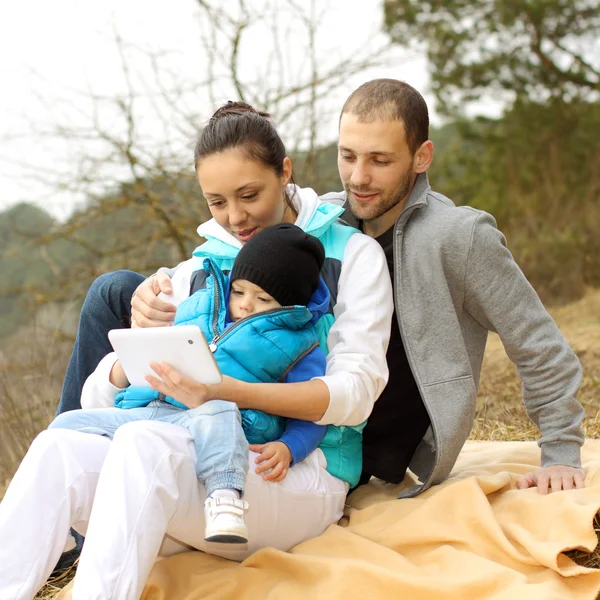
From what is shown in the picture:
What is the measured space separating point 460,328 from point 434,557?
0.66 metres

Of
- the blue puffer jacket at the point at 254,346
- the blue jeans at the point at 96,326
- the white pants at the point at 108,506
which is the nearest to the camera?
the white pants at the point at 108,506

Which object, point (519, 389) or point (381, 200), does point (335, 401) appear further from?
point (519, 389)

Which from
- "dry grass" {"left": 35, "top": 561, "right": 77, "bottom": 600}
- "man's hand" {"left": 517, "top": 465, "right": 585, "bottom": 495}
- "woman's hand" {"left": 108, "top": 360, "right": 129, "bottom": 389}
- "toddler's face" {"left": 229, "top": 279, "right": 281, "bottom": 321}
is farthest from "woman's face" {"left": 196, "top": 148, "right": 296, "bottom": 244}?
"dry grass" {"left": 35, "top": 561, "right": 77, "bottom": 600}

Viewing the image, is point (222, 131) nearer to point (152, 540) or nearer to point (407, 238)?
point (407, 238)

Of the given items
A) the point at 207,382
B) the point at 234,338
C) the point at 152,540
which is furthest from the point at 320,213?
the point at 152,540

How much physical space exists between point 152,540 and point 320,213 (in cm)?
113

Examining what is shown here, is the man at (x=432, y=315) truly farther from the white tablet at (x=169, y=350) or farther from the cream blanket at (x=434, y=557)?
the white tablet at (x=169, y=350)

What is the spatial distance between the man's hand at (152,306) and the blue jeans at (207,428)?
33 centimetres

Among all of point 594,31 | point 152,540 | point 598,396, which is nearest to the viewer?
point 152,540

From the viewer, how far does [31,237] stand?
6.86 meters

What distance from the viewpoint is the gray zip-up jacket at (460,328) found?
248cm

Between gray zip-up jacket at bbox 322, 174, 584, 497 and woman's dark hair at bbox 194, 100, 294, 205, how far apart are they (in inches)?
16.8

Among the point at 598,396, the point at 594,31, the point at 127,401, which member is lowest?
the point at 598,396

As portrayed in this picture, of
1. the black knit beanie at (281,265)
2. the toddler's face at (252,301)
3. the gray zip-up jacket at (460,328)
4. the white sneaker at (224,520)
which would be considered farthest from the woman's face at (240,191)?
the white sneaker at (224,520)
